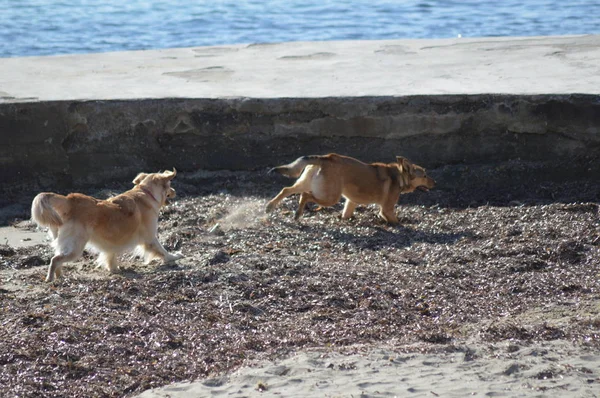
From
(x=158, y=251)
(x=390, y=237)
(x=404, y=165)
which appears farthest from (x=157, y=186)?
(x=404, y=165)

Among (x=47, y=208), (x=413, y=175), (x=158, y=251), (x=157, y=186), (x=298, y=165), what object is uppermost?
(x=47, y=208)

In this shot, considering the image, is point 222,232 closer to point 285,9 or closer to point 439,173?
point 439,173

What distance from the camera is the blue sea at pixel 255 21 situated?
904 inches

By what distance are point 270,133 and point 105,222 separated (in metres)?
3.23

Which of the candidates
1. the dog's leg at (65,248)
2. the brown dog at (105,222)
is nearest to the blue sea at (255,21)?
the brown dog at (105,222)

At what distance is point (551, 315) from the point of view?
6.47m

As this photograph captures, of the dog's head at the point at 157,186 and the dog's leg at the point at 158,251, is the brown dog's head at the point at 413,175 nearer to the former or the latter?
the dog's head at the point at 157,186

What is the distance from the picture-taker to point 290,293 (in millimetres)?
6883

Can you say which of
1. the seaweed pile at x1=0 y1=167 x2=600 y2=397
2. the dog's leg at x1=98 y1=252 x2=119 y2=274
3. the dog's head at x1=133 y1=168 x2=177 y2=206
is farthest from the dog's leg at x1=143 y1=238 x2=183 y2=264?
the dog's head at x1=133 y1=168 x2=177 y2=206

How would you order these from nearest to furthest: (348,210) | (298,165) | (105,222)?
(105,222) < (298,165) < (348,210)

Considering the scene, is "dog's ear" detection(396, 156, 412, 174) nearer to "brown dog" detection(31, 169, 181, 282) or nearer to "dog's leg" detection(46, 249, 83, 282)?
"brown dog" detection(31, 169, 181, 282)

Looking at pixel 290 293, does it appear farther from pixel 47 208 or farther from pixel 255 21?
pixel 255 21

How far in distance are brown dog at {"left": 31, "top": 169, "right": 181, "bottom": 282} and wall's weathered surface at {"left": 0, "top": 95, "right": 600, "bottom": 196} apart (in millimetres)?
2171

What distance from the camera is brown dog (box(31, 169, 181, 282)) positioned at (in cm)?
716
